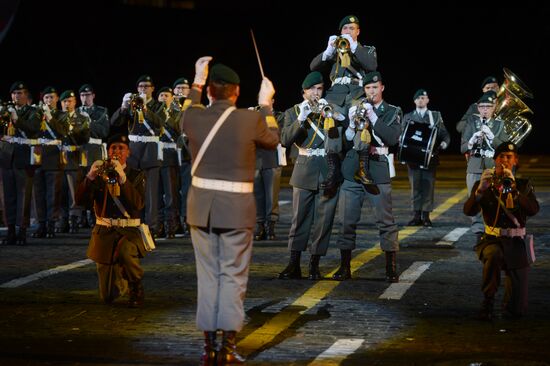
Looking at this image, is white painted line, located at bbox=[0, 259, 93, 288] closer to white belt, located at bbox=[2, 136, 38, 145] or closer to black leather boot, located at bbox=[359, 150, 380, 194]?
black leather boot, located at bbox=[359, 150, 380, 194]

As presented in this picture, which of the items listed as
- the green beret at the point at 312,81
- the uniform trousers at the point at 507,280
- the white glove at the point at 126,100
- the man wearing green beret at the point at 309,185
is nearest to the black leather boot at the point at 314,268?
the man wearing green beret at the point at 309,185

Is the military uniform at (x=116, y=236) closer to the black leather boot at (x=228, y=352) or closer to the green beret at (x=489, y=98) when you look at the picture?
the black leather boot at (x=228, y=352)

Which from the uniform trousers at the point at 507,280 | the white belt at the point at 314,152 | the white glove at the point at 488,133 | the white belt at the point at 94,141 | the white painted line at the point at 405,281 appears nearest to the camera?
the uniform trousers at the point at 507,280

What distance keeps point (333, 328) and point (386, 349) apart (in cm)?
95

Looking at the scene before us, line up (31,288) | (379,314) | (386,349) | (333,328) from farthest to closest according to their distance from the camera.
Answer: (31,288) → (379,314) → (333,328) → (386,349)

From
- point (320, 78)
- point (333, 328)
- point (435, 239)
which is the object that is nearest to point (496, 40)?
point (435, 239)

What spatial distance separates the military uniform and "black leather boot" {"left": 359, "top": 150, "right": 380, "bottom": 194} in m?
2.59

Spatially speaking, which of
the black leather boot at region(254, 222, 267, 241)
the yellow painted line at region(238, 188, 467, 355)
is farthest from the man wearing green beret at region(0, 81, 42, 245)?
the yellow painted line at region(238, 188, 467, 355)

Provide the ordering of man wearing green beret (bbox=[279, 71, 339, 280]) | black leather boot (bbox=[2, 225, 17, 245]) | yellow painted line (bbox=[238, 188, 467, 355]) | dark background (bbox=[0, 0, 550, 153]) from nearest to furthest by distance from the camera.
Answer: yellow painted line (bbox=[238, 188, 467, 355])
man wearing green beret (bbox=[279, 71, 339, 280])
black leather boot (bbox=[2, 225, 17, 245])
dark background (bbox=[0, 0, 550, 153])

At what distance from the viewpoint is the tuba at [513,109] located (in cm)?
1742

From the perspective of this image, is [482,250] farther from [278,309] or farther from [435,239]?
[435,239]

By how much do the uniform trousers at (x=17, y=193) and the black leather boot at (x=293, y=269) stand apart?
5419mm

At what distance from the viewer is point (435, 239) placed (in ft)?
58.7

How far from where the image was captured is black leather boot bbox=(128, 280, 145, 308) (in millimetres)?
11766
